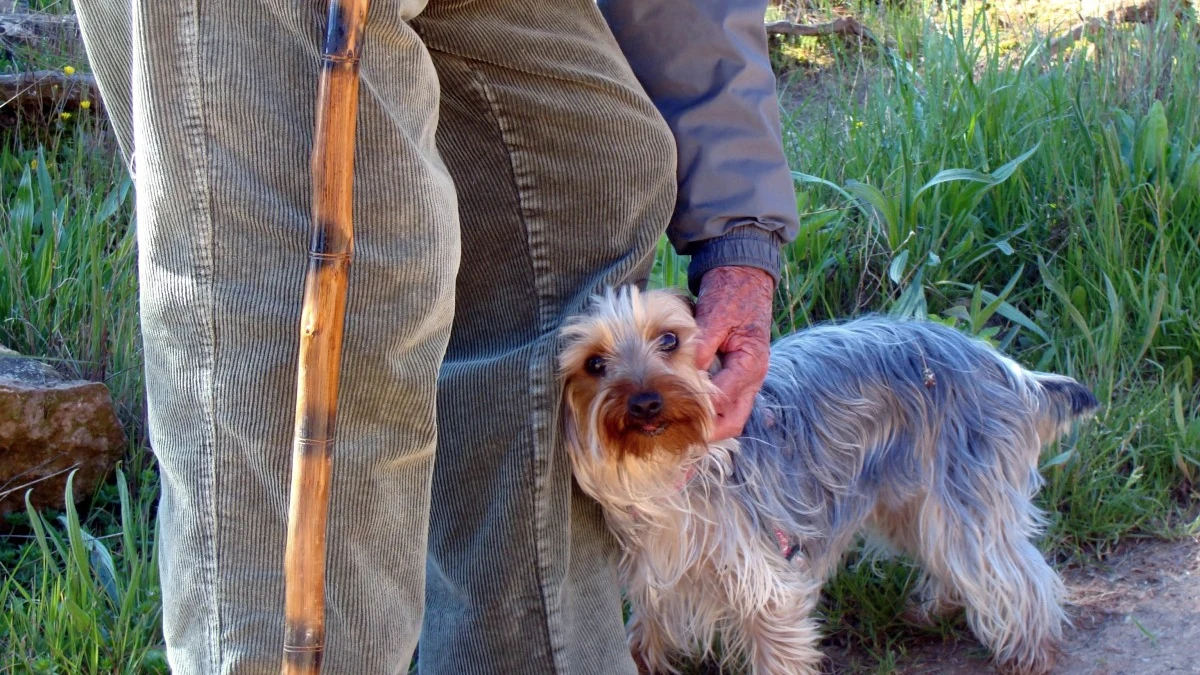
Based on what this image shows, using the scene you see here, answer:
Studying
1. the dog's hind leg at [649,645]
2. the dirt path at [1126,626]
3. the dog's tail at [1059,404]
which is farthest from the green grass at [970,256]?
the dog's hind leg at [649,645]

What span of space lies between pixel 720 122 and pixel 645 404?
0.56 m

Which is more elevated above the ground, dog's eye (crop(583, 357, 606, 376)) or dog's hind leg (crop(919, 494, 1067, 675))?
dog's eye (crop(583, 357, 606, 376))

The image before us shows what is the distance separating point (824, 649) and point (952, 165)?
1.77 m

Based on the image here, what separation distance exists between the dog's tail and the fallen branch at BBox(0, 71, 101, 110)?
331 cm

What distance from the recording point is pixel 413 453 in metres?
1.68

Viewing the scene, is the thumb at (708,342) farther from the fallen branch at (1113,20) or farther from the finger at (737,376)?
the fallen branch at (1113,20)

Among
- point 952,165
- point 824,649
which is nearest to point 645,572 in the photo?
point 824,649

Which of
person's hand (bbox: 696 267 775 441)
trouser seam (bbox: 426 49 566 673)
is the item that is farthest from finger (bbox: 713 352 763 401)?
trouser seam (bbox: 426 49 566 673)

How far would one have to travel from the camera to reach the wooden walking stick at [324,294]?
52.1 inches

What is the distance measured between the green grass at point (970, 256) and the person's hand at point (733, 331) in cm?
87

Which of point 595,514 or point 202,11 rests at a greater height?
point 202,11

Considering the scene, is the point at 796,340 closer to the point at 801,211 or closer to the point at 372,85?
the point at 801,211

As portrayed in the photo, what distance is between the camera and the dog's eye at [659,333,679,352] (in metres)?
2.45

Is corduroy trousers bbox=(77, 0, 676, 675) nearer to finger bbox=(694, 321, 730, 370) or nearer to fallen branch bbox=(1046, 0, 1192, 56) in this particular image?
finger bbox=(694, 321, 730, 370)
